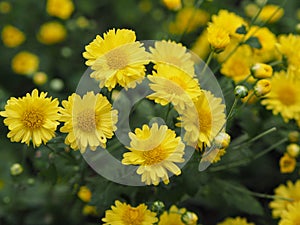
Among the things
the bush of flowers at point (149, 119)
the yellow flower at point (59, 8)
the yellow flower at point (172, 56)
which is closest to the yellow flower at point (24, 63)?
the bush of flowers at point (149, 119)

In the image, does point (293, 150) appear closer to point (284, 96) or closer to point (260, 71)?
point (284, 96)

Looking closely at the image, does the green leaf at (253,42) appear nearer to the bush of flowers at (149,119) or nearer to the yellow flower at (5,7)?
the bush of flowers at (149,119)


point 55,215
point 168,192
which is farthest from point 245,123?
point 55,215

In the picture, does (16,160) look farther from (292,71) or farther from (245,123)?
(292,71)

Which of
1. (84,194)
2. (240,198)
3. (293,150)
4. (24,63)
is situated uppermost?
(293,150)

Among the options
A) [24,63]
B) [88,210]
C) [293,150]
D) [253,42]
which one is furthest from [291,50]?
[24,63]

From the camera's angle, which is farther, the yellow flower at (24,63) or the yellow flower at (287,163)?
the yellow flower at (24,63)

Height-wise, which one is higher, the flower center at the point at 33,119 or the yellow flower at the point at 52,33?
the flower center at the point at 33,119
